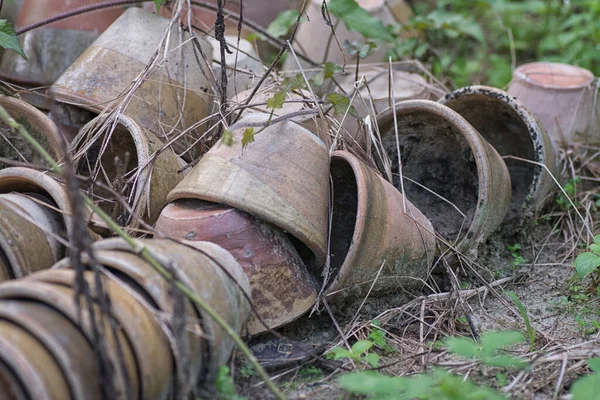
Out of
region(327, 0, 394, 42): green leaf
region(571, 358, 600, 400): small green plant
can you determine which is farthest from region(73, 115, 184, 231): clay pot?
region(571, 358, 600, 400): small green plant

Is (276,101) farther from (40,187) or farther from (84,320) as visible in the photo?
(84,320)

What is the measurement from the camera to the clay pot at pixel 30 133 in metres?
2.20

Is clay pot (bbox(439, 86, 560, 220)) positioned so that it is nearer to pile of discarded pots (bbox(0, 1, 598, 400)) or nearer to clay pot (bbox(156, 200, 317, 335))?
pile of discarded pots (bbox(0, 1, 598, 400))

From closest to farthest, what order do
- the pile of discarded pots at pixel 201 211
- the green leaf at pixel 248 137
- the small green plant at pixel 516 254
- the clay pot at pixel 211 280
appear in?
the pile of discarded pots at pixel 201 211 → the clay pot at pixel 211 280 → the green leaf at pixel 248 137 → the small green plant at pixel 516 254

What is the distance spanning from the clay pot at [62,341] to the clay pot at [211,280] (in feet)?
0.77

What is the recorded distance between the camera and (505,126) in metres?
2.91

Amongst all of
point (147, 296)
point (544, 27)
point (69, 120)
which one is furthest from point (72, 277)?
point (544, 27)

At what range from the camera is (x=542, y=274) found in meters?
2.43

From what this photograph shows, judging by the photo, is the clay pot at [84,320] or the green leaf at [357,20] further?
the green leaf at [357,20]

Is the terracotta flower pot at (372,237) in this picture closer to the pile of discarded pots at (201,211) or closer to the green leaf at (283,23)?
the pile of discarded pots at (201,211)

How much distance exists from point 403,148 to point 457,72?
1.38 m

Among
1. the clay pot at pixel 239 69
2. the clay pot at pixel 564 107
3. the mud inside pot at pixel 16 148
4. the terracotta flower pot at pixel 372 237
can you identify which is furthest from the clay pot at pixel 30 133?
the clay pot at pixel 564 107

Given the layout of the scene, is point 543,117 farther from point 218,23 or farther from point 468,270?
point 218,23

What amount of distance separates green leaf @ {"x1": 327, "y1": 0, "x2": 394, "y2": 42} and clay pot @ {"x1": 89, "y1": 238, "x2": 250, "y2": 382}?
1.55 m
